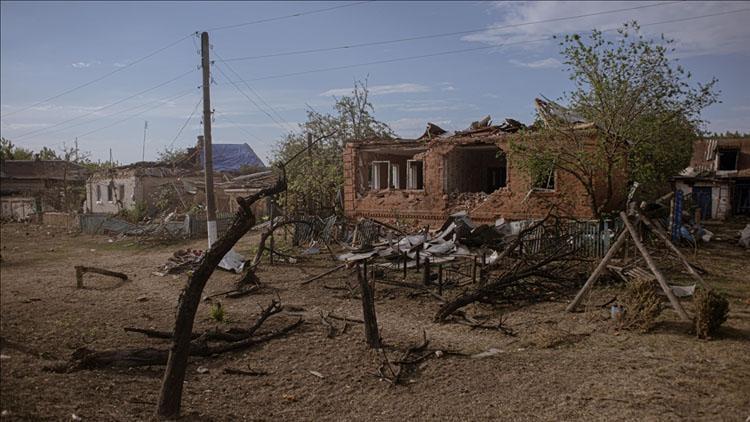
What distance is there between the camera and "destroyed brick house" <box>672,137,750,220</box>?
29000mm

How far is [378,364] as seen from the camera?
23.4ft

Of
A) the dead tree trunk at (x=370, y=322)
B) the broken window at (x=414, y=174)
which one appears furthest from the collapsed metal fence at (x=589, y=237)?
the dead tree trunk at (x=370, y=322)

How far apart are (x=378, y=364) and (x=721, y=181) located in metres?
30.1

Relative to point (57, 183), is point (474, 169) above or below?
above

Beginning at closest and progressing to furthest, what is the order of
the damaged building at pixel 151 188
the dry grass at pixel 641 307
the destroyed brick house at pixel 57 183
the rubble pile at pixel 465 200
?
the dry grass at pixel 641 307
the rubble pile at pixel 465 200
the destroyed brick house at pixel 57 183
the damaged building at pixel 151 188

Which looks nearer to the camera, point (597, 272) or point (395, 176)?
point (597, 272)

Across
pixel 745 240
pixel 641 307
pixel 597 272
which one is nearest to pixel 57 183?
pixel 597 272

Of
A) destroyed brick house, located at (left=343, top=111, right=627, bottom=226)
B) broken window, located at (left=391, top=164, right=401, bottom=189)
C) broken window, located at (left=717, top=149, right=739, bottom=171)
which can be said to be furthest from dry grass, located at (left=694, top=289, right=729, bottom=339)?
broken window, located at (left=717, top=149, right=739, bottom=171)

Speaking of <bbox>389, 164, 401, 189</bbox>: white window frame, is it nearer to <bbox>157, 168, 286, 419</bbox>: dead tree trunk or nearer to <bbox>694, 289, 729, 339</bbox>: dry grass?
<bbox>694, 289, 729, 339</bbox>: dry grass

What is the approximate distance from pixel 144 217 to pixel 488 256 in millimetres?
20154

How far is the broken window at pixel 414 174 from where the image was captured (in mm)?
20891

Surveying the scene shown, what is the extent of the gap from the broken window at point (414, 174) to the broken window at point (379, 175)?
1116 mm

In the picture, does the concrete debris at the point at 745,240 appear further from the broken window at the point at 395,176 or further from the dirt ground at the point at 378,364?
the broken window at the point at 395,176

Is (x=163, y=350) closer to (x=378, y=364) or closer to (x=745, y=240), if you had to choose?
(x=378, y=364)
